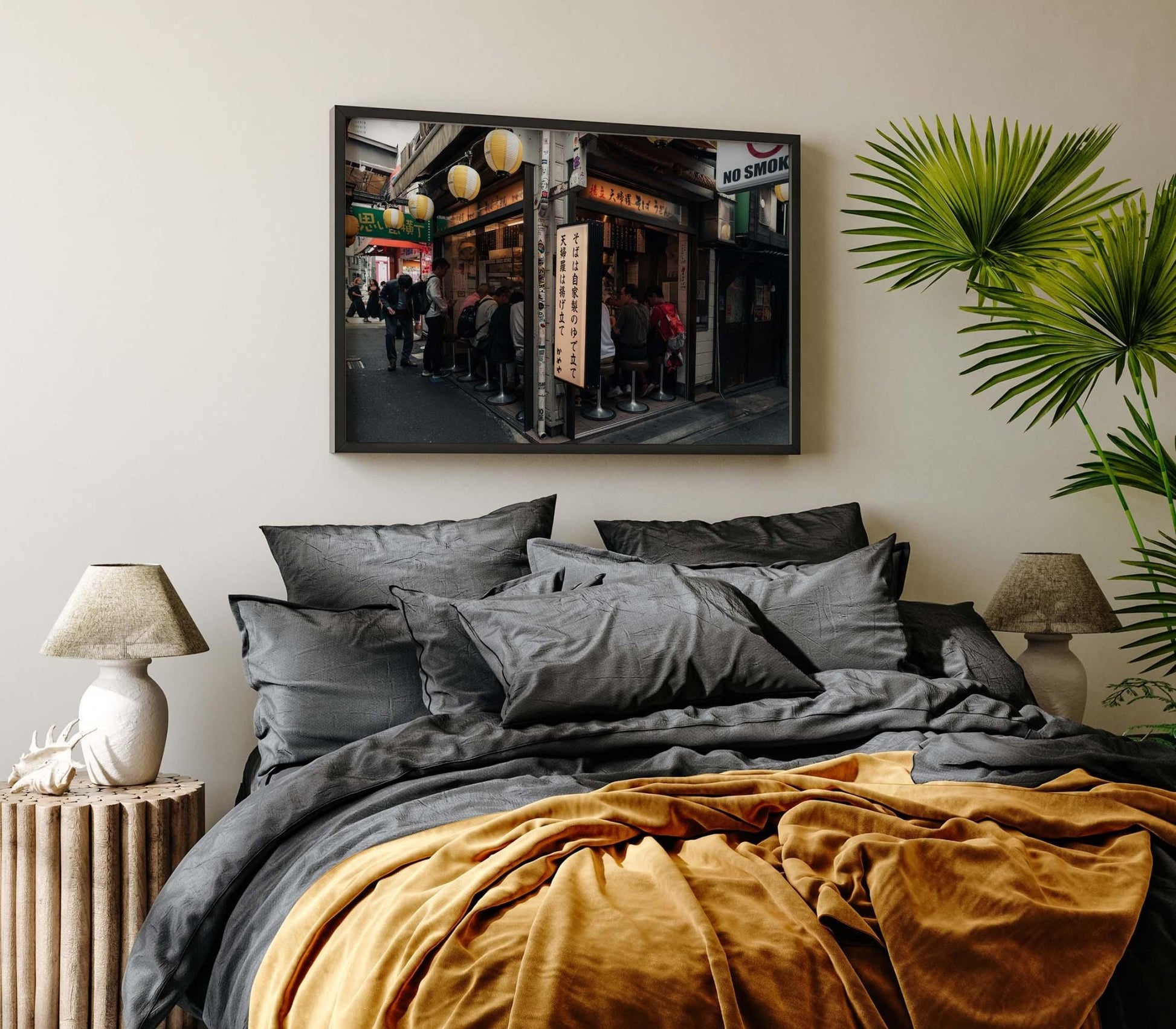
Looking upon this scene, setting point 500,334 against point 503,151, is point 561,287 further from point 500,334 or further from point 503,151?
point 503,151

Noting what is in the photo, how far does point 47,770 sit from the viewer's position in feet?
8.05

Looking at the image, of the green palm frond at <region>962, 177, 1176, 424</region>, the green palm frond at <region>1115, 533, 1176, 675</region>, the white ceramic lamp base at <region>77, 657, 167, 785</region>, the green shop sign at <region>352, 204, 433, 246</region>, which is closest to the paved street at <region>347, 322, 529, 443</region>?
the green shop sign at <region>352, 204, 433, 246</region>

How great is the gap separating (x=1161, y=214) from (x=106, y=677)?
2.90m

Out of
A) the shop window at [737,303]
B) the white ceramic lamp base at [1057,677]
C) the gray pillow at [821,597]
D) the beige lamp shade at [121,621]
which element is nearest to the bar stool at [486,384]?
the gray pillow at [821,597]

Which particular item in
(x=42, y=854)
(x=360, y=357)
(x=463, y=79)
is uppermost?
(x=463, y=79)

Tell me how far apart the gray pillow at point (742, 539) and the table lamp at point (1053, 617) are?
1.44 ft

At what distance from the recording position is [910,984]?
1334 millimetres

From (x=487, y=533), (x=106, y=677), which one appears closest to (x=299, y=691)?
(x=106, y=677)

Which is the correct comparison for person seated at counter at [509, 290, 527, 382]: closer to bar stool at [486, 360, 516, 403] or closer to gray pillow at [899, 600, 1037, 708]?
bar stool at [486, 360, 516, 403]

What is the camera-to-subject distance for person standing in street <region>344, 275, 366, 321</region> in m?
3.19

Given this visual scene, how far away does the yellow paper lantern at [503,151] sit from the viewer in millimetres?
3244

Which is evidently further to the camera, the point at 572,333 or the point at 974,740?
the point at 572,333

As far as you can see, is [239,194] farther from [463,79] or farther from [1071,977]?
[1071,977]

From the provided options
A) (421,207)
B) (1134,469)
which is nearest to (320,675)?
(421,207)
